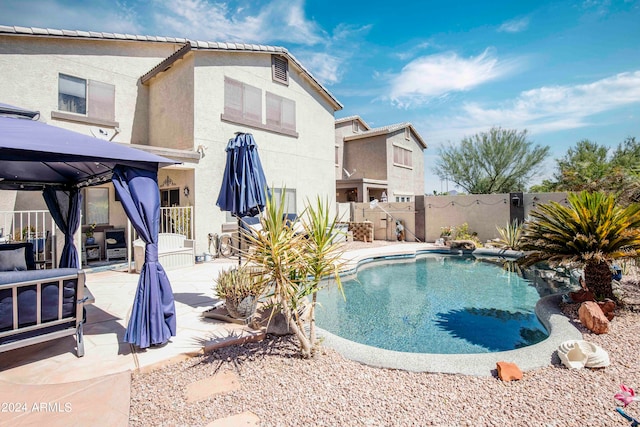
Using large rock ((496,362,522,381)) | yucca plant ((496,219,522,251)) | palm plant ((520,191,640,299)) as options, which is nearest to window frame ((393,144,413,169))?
yucca plant ((496,219,522,251))

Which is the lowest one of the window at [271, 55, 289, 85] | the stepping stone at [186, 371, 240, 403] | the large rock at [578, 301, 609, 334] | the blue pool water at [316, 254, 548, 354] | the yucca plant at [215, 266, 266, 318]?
the blue pool water at [316, 254, 548, 354]

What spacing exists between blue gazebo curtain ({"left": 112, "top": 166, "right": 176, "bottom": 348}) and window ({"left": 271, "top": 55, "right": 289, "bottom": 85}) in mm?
11533

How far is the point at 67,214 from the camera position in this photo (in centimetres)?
734

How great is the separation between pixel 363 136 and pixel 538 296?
19.6m

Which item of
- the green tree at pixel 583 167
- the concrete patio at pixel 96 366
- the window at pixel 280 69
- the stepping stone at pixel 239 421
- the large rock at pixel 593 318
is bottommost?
the stepping stone at pixel 239 421

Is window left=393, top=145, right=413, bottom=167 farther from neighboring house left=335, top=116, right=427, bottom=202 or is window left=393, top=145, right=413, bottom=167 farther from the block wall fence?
the block wall fence

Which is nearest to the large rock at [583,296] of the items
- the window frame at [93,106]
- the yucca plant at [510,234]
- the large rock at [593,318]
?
the large rock at [593,318]

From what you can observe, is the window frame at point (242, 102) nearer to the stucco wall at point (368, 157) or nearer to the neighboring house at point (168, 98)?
the neighboring house at point (168, 98)

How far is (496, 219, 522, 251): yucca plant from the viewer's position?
14922 mm

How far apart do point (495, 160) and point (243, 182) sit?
2907cm

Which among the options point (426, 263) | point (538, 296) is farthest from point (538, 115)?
point (538, 296)

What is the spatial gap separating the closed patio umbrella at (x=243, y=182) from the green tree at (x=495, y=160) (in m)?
28.2

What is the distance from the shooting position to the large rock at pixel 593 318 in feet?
16.9

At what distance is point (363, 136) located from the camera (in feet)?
85.2
